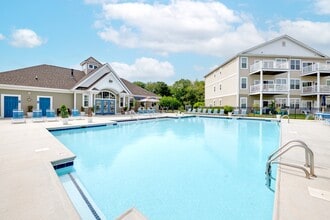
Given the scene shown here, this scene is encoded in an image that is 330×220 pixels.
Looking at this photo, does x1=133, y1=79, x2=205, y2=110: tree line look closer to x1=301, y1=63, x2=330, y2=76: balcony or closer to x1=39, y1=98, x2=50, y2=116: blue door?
x1=301, y1=63, x2=330, y2=76: balcony

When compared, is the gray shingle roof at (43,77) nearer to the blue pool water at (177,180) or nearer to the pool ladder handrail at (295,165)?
the blue pool water at (177,180)

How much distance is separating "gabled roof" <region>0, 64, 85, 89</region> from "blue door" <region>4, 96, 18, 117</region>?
4.21 feet

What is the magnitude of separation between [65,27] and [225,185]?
18882 millimetres

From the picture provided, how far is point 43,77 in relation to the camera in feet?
68.0

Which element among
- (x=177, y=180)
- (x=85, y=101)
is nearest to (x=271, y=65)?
(x=85, y=101)

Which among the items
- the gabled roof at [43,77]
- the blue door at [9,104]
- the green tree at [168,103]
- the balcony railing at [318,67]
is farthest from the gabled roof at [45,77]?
the balcony railing at [318,67]

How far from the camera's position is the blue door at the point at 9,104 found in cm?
1717

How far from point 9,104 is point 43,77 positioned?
455 centimetres

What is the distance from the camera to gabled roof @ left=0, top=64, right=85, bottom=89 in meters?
18.1

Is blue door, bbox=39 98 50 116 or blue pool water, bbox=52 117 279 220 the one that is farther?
blue door, bbox=39 98 50 116

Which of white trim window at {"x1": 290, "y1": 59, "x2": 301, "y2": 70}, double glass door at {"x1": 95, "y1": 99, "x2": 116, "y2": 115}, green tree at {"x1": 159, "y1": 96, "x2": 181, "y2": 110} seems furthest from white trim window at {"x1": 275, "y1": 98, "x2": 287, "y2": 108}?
double glass door at {"x1": 95, "y1": 99, "x2": 116, "y2": 115}

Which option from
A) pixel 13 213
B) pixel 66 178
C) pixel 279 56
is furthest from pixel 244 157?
pixel 279 56

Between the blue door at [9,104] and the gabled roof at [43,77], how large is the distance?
1.28 m

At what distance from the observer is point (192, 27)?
62.8 ft
